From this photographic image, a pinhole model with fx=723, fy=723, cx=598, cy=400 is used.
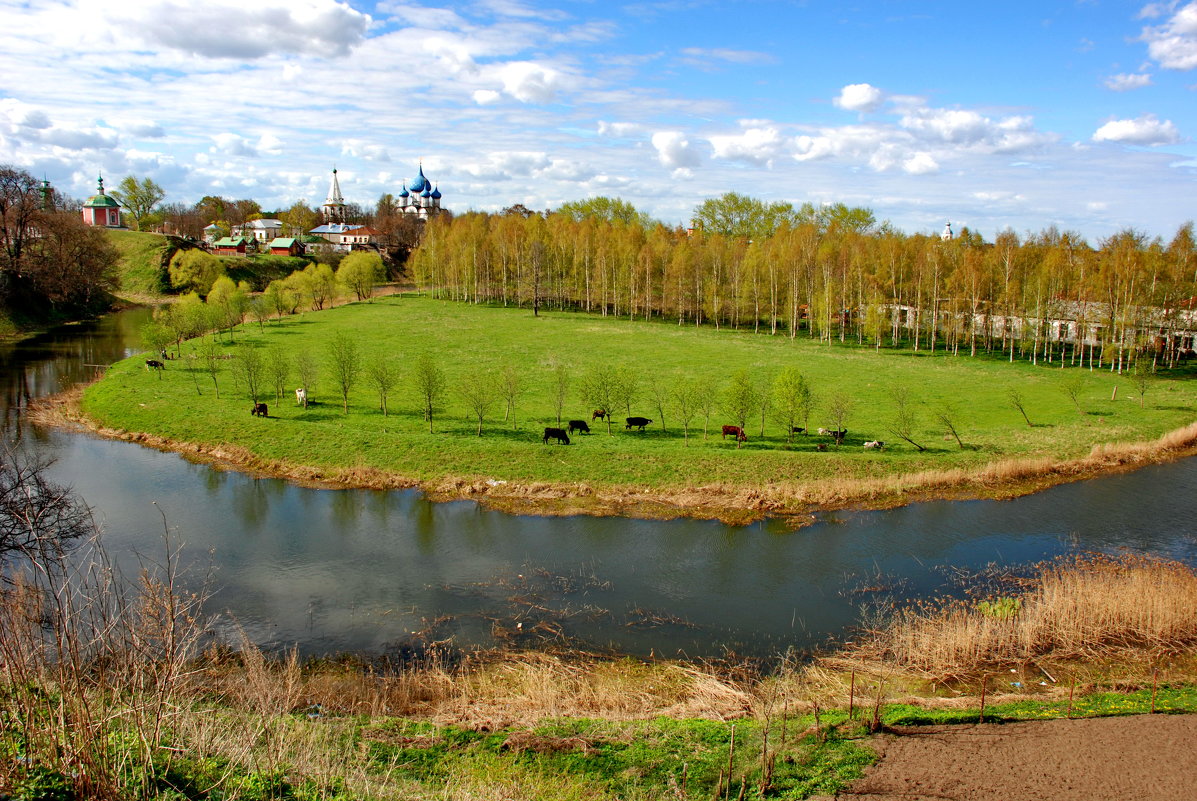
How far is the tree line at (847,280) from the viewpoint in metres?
52.0

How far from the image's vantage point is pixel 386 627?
684 inches

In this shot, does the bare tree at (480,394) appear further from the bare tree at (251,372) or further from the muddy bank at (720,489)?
the bare tree at (251,372)

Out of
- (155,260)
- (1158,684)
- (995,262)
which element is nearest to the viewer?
(1158,684)

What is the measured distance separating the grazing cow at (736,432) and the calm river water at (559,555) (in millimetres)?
6941

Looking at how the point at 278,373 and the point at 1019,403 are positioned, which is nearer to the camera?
the point at 278,373

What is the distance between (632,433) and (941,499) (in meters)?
13.1

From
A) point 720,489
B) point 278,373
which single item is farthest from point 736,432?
point 278,373

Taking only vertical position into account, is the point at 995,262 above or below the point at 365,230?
below

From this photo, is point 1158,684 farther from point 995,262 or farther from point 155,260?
point 155,260

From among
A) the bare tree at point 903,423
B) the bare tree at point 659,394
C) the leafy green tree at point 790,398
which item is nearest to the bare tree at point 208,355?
the bare tree at point 659,394

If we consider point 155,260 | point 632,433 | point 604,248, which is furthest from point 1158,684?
point 155,260

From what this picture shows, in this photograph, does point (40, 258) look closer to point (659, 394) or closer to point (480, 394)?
point (480, 394)

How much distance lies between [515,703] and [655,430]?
69.0 feet

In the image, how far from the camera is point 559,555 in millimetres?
21672
